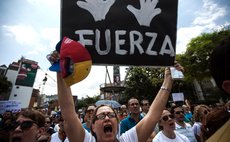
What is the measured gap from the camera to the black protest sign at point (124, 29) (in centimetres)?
262

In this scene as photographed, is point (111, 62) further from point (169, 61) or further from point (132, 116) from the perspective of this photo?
point (132, 116)

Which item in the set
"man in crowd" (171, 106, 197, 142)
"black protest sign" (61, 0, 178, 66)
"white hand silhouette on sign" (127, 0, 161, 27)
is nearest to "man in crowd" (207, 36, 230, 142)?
"black protest sign" (61, 0, 178, 66)

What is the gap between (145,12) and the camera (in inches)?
112

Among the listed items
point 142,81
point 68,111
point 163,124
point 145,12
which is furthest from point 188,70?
point 68,111

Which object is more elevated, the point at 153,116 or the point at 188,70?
the point at 188,70

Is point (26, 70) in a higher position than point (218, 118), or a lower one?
higher

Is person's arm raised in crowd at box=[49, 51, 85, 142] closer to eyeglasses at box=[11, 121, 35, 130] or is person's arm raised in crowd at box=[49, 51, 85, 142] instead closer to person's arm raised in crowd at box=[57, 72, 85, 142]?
person's arm raised in crowd at box=[57, 72, 85, 142]

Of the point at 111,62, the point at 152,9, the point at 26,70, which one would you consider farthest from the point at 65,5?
the point at 26,70

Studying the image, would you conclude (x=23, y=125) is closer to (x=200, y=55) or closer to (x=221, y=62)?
(x=221, y=62)

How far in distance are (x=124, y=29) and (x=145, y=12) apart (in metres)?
0.36

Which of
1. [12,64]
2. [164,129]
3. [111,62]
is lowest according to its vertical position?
[164,129]

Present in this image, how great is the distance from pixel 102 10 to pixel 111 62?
64 cm

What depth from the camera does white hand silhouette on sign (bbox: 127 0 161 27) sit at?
2.82 metres

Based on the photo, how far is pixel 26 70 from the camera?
49750 mm
